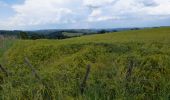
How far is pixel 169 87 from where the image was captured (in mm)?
6047

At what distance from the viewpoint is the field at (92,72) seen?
587 centimetres

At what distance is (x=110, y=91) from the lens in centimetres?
591

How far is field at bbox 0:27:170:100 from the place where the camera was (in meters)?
5.87

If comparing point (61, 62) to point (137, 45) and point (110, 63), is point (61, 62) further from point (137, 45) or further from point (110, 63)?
point (137, 45)

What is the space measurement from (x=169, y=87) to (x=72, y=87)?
5.21 feet

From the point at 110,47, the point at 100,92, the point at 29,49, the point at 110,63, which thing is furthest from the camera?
the point at 29,49

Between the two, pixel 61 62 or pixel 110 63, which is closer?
pixel 110 63

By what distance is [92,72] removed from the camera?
6711 mm

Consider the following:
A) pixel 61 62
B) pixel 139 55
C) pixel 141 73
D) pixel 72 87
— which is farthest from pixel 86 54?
pixel 72 87

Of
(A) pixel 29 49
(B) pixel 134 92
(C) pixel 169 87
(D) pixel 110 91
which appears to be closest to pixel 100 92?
(D) pixel 110 91

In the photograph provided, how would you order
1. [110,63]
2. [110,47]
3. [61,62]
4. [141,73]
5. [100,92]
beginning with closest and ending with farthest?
[100,92], [141,73], [110,63], [61,62], [110,47]

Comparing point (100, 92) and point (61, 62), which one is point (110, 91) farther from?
point (61, 62)

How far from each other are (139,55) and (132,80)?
167cm

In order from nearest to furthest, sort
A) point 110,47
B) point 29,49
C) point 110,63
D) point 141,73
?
point 141,73 → point 110,63 → point 110,47 → point 29,49
